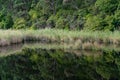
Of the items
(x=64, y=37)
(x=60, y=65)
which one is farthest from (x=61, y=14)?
(x=60, y=65)

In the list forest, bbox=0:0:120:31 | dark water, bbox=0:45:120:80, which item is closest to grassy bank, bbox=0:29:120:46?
dark water, bbox=0:45:120:80

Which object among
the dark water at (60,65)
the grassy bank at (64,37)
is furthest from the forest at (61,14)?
the dark water at (60,65)

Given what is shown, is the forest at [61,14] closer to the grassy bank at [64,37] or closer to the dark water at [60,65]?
the grassy bank at [64,37]

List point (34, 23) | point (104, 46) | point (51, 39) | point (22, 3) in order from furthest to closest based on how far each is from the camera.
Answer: point (22, 3), point (34, 23), point (51, 39), point (104, 46)

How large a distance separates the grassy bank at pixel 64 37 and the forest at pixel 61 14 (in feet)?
17.4

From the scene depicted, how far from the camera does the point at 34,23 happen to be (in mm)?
40312

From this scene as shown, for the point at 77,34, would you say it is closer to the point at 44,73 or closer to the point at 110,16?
the point at 110,16

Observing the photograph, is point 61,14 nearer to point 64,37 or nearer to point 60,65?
point 64,37

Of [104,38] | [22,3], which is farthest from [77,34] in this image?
[22,3]

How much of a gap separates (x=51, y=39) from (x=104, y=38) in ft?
15.5

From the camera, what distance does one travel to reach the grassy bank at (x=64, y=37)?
A: 920 inches

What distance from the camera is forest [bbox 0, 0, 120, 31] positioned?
105ft

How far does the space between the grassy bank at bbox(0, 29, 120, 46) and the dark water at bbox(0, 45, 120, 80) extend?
8.87ft

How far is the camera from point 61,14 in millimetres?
38844
